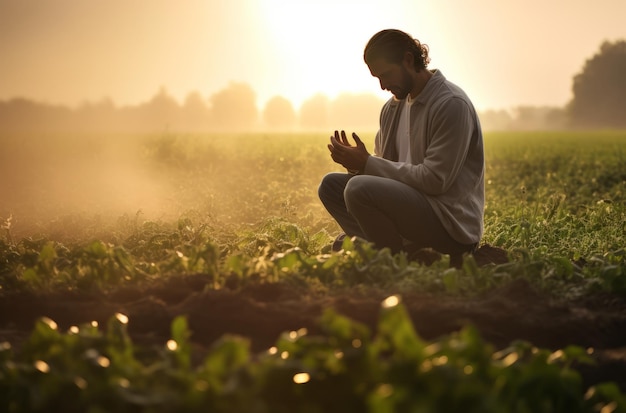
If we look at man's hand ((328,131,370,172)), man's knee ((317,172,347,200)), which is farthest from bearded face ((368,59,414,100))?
man's knee ((317,172,347,200))

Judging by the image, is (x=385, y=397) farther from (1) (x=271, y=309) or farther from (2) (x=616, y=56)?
(2) (x=616, y=56)

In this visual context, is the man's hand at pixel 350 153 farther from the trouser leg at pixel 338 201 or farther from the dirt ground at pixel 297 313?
the dirt ground at pixel 297 313

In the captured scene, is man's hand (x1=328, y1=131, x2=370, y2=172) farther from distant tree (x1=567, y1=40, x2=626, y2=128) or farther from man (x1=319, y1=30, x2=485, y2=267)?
distant tree (x1=567, y1=40, x2=626, y2=128)

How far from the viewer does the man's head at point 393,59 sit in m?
5.20

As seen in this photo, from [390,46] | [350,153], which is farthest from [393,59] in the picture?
[350,153]

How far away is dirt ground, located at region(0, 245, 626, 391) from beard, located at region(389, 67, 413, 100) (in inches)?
69.7

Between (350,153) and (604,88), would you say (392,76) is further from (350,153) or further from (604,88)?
(604,88)

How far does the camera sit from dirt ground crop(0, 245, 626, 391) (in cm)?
369

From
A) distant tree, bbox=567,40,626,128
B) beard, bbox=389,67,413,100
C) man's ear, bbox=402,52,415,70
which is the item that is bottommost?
distant tree, bbox=567,40,626,128

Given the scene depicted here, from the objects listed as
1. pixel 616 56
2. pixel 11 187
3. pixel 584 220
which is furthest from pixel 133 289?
pixel 616 56

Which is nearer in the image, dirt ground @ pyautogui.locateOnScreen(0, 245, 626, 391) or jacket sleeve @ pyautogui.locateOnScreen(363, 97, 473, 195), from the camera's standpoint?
dirt ground @ pyautogui.locateOnScreen(0, 245, 626, 391)

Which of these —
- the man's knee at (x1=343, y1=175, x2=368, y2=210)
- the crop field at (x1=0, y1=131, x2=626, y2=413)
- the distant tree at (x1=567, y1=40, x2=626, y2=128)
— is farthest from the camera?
the distant tree at (x1=567, y1=40, x2=626, y2=128)

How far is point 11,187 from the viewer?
12688mm

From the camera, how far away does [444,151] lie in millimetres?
5078
